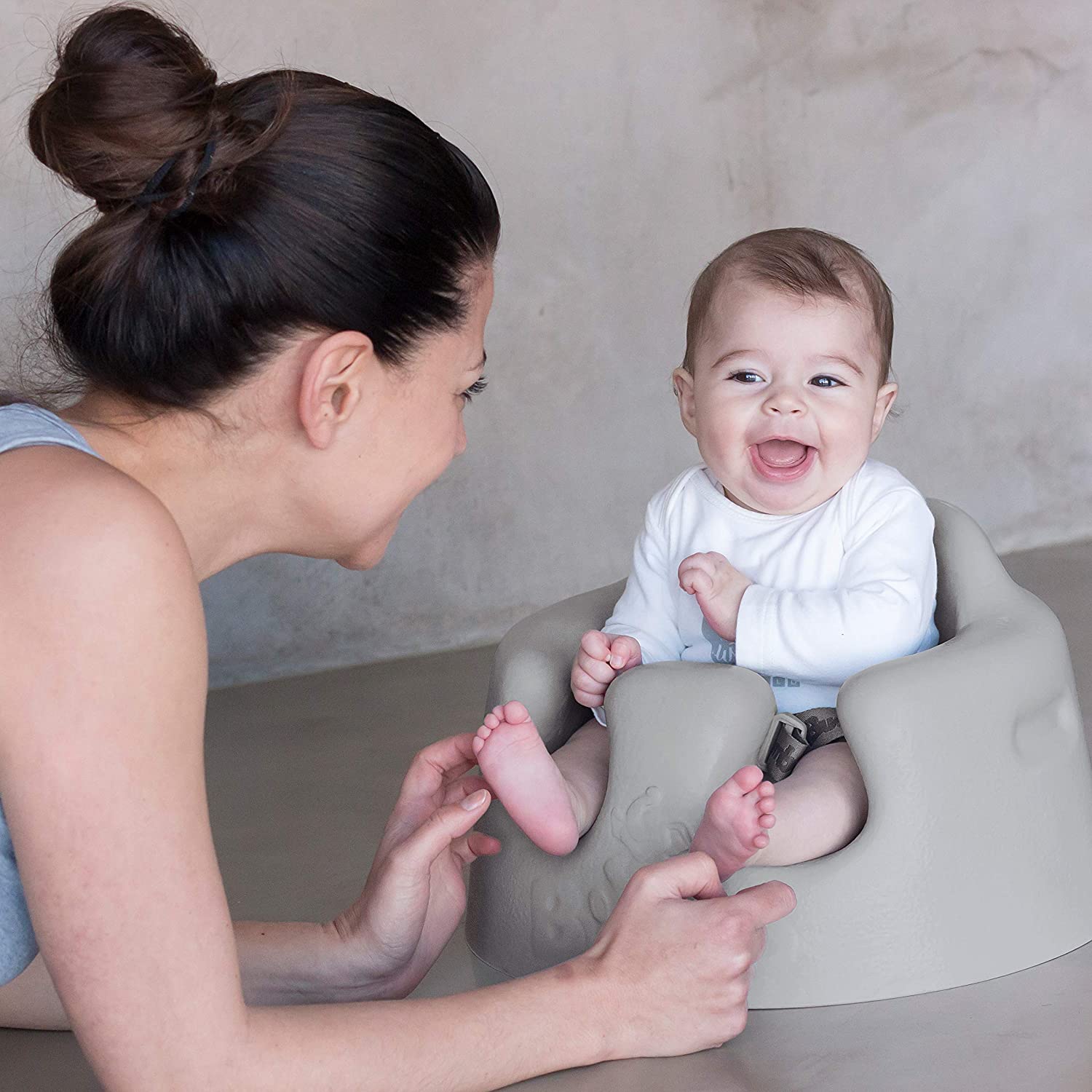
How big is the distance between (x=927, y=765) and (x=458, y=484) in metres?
2.17

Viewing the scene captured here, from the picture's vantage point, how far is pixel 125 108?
119cm

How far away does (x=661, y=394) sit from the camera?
3.74 metres

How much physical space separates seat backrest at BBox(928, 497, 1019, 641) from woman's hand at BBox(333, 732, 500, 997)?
636mm

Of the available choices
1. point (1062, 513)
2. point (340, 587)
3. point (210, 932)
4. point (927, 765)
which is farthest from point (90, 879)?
point (1062, 513)

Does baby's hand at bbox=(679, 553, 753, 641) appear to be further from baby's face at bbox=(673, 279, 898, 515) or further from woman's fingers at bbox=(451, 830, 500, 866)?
woman's fingers at bbox=(451, 830, 500, 866)

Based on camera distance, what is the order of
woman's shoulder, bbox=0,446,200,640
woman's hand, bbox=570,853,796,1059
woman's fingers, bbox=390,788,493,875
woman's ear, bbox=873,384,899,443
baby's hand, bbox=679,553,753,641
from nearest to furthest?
1. woman's shoulder, bbox=0,446,200,640
2. woman's hand, bbox=570,853,796,1059
3. woman's fingers, bbox=390,788,493,875
4. baby's hand, bbox=679,553,753,641
5. woman's ear, bbox=873,384,899,443

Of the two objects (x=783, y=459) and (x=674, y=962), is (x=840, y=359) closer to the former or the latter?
(x=783, y=459)

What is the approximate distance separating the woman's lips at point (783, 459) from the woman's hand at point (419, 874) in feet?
1.67

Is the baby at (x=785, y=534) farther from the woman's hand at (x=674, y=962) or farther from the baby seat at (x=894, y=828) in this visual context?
the woman's hand at (x=674, y=962)

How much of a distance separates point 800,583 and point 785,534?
0.07 m

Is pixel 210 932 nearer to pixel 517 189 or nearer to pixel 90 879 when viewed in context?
pixel 90 879

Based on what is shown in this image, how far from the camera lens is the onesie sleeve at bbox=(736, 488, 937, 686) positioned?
1684 mm

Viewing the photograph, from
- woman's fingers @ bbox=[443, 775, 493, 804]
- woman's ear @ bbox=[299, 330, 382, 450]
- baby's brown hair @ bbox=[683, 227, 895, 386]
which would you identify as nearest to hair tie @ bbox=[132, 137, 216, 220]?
woman's ear @ bbox=[299, 330, 382, 450]

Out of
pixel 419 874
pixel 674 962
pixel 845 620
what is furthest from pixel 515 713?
pixel 845 620
